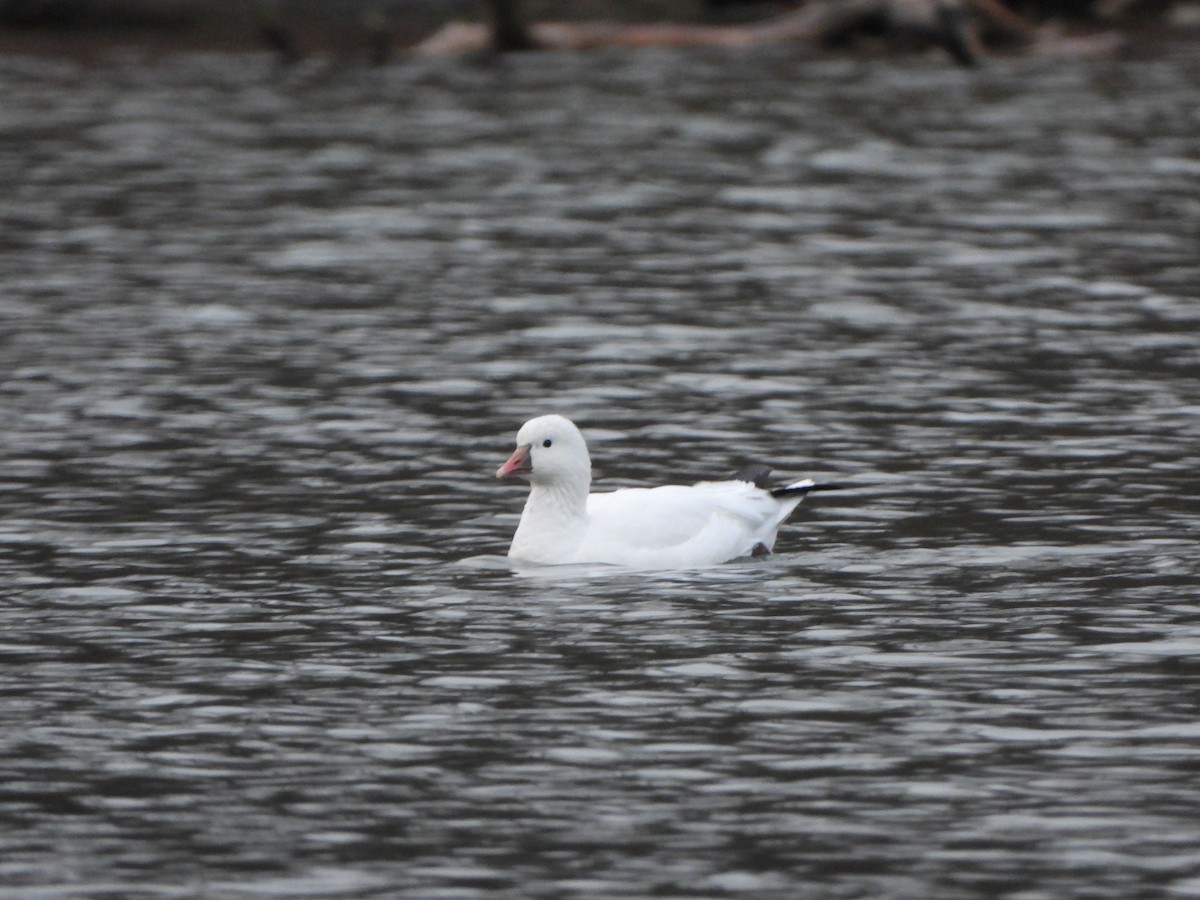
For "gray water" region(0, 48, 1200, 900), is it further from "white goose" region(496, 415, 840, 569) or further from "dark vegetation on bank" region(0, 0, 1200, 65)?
"dark vegetation on bank" region(0, 0, 1200, 65)

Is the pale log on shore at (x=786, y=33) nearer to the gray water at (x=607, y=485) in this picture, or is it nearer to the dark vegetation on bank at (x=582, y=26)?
the dark vegetation on bank at (x=582, y=26)

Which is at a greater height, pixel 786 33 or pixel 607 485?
pixel 786 33

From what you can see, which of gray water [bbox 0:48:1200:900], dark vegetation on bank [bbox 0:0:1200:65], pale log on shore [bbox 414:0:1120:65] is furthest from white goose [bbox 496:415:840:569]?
pale log on shore [bbox 414:0:1120:65]

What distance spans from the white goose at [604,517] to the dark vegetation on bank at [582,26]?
86.6 ft

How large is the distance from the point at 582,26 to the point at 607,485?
27.9 metres

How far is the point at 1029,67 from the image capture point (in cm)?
3900

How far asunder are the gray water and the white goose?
250mm

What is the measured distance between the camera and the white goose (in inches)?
510

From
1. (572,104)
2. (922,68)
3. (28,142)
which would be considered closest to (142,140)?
(28,142)

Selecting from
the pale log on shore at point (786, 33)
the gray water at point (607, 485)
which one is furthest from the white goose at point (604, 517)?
the pale log on shore at point (786, 33)

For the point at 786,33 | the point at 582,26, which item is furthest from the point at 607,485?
the point at 582,26

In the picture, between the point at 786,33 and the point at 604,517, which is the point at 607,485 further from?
the point at 786,33

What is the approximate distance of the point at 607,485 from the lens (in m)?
15.6

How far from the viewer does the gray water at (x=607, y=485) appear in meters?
8.81
